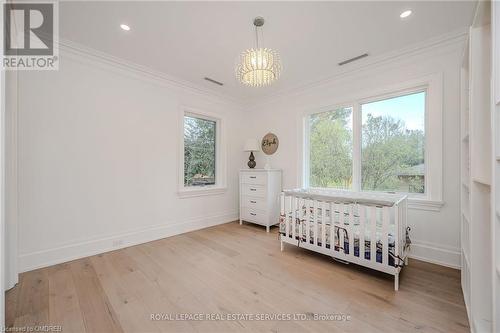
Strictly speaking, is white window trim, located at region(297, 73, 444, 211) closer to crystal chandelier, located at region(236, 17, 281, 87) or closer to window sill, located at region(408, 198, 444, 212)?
window sill, located at region(408, 198, 444, 212)

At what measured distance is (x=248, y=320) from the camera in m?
1.45

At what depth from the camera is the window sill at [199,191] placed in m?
3.36

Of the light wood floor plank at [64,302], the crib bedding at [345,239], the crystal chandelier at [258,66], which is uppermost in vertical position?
the crystal chandelier at [258,66]

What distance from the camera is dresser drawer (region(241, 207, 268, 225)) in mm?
3529

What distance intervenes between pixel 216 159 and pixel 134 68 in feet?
6.32

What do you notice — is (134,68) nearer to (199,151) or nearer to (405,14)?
(199,151)

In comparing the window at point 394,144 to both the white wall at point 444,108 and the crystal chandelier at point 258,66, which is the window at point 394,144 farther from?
the crystal chandelier at point 258,66

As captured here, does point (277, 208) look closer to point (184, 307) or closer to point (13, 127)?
point (184, 307)

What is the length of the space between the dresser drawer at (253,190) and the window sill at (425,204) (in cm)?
201

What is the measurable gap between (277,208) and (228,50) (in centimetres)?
259

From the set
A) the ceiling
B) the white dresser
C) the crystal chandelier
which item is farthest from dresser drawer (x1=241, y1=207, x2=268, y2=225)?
the ceiling

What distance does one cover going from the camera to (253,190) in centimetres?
370

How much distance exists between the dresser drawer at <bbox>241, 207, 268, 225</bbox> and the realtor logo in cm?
323

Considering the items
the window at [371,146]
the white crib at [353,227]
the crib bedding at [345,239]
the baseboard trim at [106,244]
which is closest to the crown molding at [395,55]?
the window at [371,146]
